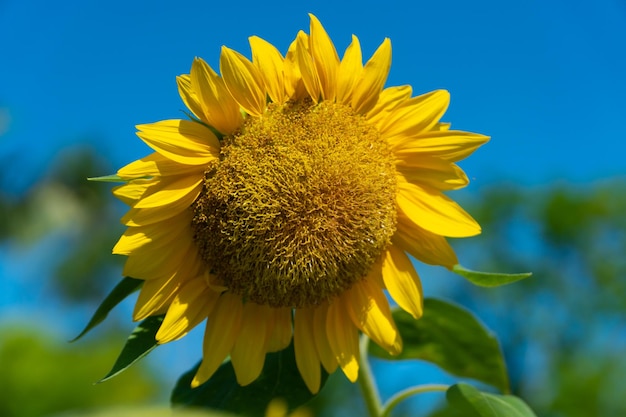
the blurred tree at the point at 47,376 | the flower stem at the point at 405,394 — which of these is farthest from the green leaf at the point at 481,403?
the blurred tree at the point at 47,376

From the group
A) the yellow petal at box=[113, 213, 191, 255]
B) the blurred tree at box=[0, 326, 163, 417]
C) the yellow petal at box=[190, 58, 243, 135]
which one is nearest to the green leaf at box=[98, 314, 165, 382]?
the yellow petal at box=[113, 213, 191, 255]

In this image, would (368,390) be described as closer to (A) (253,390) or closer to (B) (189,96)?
(A) (253,390)

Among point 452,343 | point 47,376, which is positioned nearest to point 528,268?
point 47,376

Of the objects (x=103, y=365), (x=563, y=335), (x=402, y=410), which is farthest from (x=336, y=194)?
(x=563, y=335)

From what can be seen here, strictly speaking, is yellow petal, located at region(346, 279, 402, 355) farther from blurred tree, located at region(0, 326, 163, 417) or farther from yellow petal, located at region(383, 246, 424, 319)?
blurred tree, located at region(0, 326, 163, 417)

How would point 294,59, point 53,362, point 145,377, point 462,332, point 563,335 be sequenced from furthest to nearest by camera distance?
point 563,335
point 53,362
point 145,377
point 462,332
point 294,59

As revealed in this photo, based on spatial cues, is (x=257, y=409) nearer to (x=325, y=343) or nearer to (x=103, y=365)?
(x=325, y=343)

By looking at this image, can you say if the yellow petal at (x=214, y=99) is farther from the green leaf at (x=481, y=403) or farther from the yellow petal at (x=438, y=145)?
the green leaf at (x=481, y=403)
